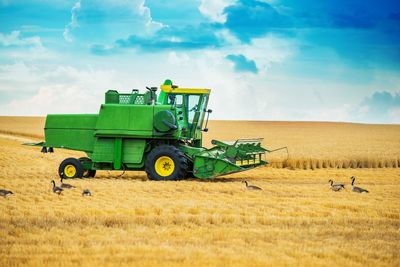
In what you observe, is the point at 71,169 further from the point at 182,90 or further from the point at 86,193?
the point at 86,193

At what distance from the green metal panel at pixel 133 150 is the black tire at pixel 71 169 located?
1.50 metres

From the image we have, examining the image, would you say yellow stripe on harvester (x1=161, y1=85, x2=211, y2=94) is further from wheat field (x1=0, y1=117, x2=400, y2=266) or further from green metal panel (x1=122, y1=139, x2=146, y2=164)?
wheat field (x1=0, y1=117, x2=400, y2=266)

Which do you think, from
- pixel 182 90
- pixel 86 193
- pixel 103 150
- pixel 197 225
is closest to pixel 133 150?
pixel 103 150

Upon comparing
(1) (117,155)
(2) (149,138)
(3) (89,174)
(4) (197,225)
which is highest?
(2) (149,138)

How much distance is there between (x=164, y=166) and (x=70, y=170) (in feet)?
10.9

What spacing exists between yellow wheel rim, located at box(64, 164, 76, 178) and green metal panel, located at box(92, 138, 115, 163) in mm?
777

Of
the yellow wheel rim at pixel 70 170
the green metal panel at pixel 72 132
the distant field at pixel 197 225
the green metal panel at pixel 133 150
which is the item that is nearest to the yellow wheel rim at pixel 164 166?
the green metal panel at pixel 133 150

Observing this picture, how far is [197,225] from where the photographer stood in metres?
12.4

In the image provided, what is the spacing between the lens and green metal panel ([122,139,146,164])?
838 inches

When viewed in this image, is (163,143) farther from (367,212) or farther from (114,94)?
(367,212)

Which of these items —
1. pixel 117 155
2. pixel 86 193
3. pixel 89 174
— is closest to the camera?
pixel 86 193

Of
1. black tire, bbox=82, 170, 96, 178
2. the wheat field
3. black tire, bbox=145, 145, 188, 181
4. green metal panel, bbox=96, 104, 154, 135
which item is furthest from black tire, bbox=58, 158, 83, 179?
black tire, bbox=145, 145, 188, 181

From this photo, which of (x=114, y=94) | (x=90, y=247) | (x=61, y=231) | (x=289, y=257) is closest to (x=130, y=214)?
(x=61, y=231)

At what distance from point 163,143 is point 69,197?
6.04 meters
